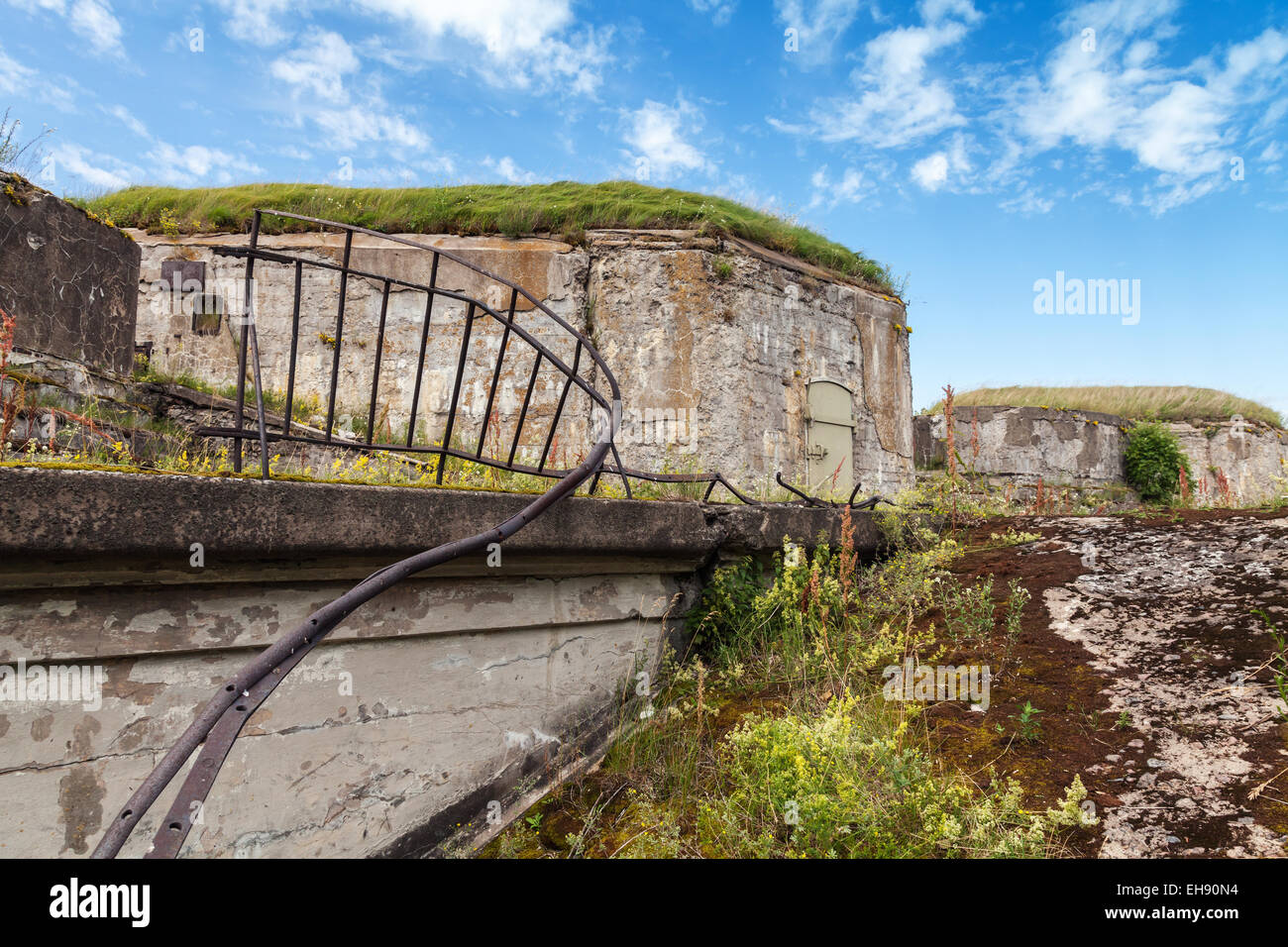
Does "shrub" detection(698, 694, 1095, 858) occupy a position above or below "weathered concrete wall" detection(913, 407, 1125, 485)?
below

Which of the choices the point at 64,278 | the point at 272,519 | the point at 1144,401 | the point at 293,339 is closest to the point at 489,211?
the point at 64,278

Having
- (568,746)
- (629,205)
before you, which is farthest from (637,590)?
(629,205)

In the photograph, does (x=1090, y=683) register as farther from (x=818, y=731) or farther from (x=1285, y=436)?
(x=1285, y=436)

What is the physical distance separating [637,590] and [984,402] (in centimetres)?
1586

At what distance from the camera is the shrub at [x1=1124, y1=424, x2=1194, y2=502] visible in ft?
49.3

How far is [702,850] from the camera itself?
2436 millimetres

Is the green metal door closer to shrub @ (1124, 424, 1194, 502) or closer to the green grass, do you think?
the green grass

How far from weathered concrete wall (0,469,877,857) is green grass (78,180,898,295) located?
8.01 meters

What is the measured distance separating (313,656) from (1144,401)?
1947 cm

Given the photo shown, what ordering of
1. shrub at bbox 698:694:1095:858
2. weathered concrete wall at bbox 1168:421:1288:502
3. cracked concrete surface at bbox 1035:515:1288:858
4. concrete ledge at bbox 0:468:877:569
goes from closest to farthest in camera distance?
concrete ledge at bbox 0:468:877:569 → cracked concrete surface at bbox 1035:515:1288:858 → shrub at bbox 698:694:1095:858 → weathered concrete wall at bbox 1168:421:1288:502

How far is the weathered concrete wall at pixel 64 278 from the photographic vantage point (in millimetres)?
4945


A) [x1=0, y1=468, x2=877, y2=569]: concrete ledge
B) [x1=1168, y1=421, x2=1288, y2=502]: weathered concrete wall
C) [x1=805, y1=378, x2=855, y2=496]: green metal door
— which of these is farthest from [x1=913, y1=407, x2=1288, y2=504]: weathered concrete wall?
[x1=0, y1=468, x2=877, y2=569]: concrete ledge

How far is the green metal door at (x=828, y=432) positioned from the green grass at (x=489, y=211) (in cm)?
208

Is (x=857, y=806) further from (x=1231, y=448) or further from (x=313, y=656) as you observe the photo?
(x=1231, y=448)
